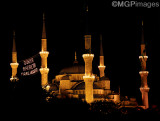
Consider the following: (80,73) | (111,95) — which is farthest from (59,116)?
(80,73)

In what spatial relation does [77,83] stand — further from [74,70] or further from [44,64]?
[44,64]

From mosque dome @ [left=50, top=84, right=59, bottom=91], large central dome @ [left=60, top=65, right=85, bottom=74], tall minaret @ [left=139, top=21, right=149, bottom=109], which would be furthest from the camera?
large central dome @ [left=60, top=65, right=85, bottom=74]

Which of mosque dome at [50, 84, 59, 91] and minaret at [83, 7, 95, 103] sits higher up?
minaret at [83, 7, 95, 103]

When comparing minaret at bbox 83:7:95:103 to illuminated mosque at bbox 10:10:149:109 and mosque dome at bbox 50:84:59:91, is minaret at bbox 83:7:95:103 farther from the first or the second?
mosque dome at bbox 50:84:59:91

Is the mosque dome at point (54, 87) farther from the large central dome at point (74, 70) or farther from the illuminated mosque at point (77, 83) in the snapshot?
the large central dome at point (74, 70)

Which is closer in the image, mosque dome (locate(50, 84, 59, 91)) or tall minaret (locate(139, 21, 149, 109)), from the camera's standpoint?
tall minaret (locate(139, 21, 149, 109))

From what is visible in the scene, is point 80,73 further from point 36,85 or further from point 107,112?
point 36,85

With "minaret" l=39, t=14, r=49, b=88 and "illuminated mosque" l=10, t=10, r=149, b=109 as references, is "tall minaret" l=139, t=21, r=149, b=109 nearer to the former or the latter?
"illuminated mosque" l=10, t=10, r=149, b=109

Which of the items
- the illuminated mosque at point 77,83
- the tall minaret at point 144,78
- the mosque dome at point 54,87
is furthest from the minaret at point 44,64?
the tall minaret at point 144,78

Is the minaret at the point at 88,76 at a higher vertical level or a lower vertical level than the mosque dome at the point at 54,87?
higher

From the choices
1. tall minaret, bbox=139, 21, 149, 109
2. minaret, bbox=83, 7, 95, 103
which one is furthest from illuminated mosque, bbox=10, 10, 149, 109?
minaret, bbox=83, 7, 95, 103

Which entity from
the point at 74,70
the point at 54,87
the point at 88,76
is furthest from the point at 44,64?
the point at 88,76

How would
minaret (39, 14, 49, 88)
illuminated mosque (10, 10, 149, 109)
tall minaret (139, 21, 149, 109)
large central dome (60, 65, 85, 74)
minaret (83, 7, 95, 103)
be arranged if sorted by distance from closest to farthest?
minaret (83, 7, 95, 103)
minaret (39, 14, 49, 88)
illuminated mosque (10, 10, 149, 109)
tall minaret (139, 21, 149, 109)
large central dome (60, 65, 85, 74)

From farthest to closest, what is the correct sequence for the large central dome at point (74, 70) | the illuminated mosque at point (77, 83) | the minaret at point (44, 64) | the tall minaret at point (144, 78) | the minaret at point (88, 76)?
1. the large central dome at point (74, 70)
2. the tall minaret at point (144, 78)
3. the illuminated mosque at point (77, 83)
4. the minaret at point (44, 64)
5. the minaret at point (88, 76)
